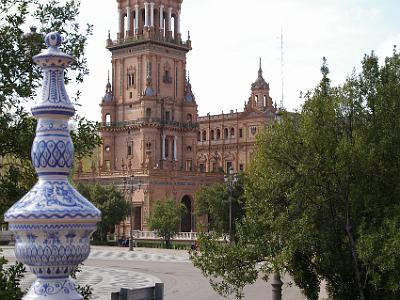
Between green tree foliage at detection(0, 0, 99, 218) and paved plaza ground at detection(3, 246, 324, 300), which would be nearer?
green tree foliage at detection(0, 0, 99, 218)

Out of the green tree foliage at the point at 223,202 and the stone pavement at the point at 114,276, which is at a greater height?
the green tree foliage at the point at 223,202

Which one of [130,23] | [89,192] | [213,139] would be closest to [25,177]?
A: [89,192]

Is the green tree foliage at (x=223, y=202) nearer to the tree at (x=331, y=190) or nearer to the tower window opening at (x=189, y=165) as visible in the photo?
the tower window opening at (x=189, y=165)

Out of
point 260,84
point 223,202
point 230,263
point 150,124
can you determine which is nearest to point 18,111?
point 230,263

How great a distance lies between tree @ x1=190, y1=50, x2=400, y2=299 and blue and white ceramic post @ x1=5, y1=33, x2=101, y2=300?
1062 cm

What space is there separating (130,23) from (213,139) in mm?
21437

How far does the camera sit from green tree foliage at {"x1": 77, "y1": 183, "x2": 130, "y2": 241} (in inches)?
2410

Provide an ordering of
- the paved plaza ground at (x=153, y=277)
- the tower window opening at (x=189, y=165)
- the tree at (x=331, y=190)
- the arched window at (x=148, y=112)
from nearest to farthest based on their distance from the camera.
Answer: the tree at (x=331, y=190), the paved plaza ground at (x=153, y=277), the arched window at (x=148, y=112), the tower window opening at (x=189, y=165)

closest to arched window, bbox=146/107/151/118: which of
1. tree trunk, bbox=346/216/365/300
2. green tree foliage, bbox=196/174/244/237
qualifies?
green tree foliage, bbox=196/174/244/237

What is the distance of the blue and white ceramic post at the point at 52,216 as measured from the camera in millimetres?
7520

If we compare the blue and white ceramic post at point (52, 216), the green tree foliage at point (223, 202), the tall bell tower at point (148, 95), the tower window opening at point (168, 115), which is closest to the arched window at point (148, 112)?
the tall bell tower at point (148, 95)

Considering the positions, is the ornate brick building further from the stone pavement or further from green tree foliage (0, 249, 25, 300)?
green tree foliage (0, 249, 25, 300)

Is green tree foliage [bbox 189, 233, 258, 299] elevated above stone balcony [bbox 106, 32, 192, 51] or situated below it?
below

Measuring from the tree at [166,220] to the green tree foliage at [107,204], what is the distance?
325cm
